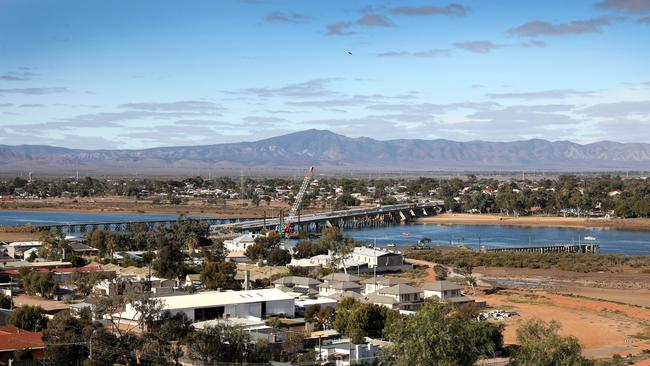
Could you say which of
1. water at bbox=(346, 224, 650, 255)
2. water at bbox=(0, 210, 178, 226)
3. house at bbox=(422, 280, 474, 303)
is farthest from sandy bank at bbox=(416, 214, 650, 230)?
house at bbox=(422, 280, 474, 303)

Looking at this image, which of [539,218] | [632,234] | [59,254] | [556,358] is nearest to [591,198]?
[539,218]

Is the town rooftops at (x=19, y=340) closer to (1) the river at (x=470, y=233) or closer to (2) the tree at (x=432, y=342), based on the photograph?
(2) the tree at (x=432, y=342)

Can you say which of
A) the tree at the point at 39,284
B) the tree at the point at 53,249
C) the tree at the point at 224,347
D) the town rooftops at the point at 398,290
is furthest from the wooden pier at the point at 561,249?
the tree at the point at 224,347

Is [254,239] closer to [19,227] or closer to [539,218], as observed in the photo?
[19,227]

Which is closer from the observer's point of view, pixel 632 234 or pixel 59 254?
pixel 59 254

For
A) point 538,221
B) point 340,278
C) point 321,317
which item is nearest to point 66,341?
point 321,317
